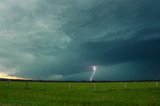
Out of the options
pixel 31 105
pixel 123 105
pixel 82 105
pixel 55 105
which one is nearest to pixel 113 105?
pixel 123 105

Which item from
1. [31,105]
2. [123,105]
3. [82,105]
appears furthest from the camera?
[123,105]

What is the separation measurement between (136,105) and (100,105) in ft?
15.0

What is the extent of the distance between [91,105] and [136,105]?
5.59 m

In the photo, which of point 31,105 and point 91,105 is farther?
point 91,105

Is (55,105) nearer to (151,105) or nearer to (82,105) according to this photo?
(82,105)

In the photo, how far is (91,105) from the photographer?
92.7 feet

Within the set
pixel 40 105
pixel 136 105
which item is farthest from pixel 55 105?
pixel 136 105

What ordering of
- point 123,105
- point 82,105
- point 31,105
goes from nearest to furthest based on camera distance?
1. point 31,105
2. point 82,105
3. point 123,105

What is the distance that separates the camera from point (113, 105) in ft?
94.6

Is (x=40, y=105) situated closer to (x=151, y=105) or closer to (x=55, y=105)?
(x=55, y=105)

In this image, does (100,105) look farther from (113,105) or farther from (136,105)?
(136,105)

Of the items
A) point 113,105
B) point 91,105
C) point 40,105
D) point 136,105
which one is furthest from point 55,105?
point 136,105

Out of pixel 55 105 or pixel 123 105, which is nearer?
pixel 55 105

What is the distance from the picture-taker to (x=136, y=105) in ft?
96.8
